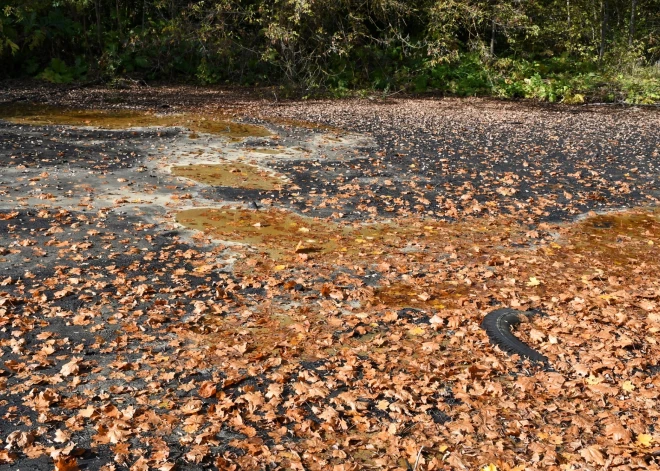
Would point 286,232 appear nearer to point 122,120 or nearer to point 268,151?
point 268,151

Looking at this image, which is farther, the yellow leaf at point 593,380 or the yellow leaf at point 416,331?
the yellow leaf at point 416,331

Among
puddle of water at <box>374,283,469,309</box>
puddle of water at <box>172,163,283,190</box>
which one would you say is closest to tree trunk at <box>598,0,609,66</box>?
puddle of water at <box>172,163,283,190</box>

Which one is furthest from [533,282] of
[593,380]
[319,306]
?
[319,306]

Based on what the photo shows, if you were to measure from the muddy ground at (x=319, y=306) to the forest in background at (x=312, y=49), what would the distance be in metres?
8.19

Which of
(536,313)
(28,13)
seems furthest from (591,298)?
(28,13)

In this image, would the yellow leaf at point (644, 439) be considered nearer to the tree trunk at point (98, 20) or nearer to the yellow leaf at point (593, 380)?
the yellow leaf at point (593, 380)

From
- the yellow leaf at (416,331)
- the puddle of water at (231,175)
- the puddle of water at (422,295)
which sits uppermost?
the puddle of water at (231,175)

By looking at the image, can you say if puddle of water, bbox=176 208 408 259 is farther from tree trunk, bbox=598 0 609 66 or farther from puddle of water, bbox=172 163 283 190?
tree trunk, bbox=598 0 609 66

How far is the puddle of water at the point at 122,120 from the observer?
40.7 ft

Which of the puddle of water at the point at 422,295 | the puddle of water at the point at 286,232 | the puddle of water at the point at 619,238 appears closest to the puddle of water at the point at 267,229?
the puddle of water at the point at 286,232

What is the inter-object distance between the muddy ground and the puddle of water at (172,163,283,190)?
61 mm

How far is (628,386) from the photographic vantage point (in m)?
4.02

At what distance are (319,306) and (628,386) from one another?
2.17 m

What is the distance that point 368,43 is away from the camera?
1991 centimetres
